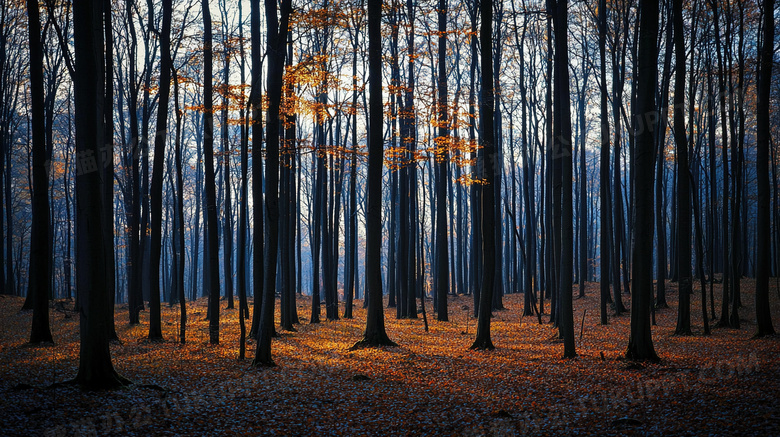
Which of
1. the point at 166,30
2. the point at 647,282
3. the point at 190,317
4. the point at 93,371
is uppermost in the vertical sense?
the point at 166,30

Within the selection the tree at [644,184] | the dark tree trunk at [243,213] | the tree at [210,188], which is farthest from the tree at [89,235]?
the tree at [644,184]

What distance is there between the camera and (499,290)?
24.3 metres

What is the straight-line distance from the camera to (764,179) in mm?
11344

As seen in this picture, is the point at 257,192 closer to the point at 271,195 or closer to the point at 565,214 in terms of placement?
the point at 271,195

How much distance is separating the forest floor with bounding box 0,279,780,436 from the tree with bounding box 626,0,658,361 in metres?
0.71

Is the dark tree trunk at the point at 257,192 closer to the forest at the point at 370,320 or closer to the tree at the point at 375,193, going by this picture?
the forest at the point at 370,320

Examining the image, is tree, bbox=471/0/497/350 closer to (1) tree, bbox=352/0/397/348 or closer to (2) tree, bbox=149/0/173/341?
(1) tree, bbox=352/0/397/348

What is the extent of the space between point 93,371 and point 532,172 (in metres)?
21.2

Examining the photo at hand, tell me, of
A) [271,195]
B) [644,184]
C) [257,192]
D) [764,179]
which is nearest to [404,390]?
[271,195]

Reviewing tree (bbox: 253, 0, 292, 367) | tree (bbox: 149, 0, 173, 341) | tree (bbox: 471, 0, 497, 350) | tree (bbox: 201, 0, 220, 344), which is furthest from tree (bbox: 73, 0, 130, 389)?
→ tree (bbox: 471, 0, 497, 350)

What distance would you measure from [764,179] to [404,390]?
988 cm

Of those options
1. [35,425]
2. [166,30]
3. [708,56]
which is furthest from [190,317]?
[708,56]

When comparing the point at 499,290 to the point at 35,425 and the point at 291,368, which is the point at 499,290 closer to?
the point at 291,368

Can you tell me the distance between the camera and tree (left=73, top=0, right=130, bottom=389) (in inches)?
277
